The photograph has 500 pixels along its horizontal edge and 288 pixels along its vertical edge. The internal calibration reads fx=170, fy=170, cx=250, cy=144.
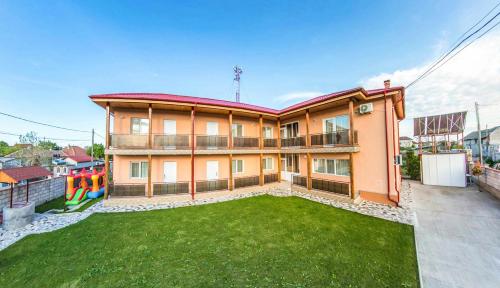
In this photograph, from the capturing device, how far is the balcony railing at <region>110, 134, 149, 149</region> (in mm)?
10320

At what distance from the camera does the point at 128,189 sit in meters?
10.3

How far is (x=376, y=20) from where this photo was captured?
1062 centimetres

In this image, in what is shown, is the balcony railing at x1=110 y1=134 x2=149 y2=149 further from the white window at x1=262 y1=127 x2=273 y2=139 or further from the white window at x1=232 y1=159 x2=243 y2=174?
the white window at x1=262 y1=127 x2=273 y2=139

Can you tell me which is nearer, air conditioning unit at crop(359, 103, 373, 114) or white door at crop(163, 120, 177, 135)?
air conditioning unit at crop(359, 103, 373, 114)

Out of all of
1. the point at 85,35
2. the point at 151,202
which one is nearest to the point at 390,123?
the point at 151,202

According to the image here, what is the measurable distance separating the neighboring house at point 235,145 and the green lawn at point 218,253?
3204mm

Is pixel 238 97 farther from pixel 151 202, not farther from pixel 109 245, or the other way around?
pixel 109 245

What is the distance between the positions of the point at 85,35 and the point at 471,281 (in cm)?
2129

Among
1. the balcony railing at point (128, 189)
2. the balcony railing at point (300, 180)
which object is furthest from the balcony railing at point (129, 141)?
the balcony railing at point (300, 180)

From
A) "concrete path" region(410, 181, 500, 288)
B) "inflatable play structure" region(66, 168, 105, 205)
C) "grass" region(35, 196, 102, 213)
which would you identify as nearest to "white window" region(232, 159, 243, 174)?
"grass" region(35, 196, 102, 213)

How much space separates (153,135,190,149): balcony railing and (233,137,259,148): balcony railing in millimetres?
3423

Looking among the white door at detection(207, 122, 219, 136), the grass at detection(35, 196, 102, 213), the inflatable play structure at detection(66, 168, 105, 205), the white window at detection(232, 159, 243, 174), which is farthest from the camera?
the white window at detection(232, 159, 243, 174)

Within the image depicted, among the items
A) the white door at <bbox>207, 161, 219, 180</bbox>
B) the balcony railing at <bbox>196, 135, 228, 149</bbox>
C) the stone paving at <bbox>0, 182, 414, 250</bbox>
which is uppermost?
the balcony railing at <bbox>196, 135, 228, 149</bbox>

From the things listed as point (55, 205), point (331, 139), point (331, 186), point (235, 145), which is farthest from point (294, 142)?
point (55, 205)
